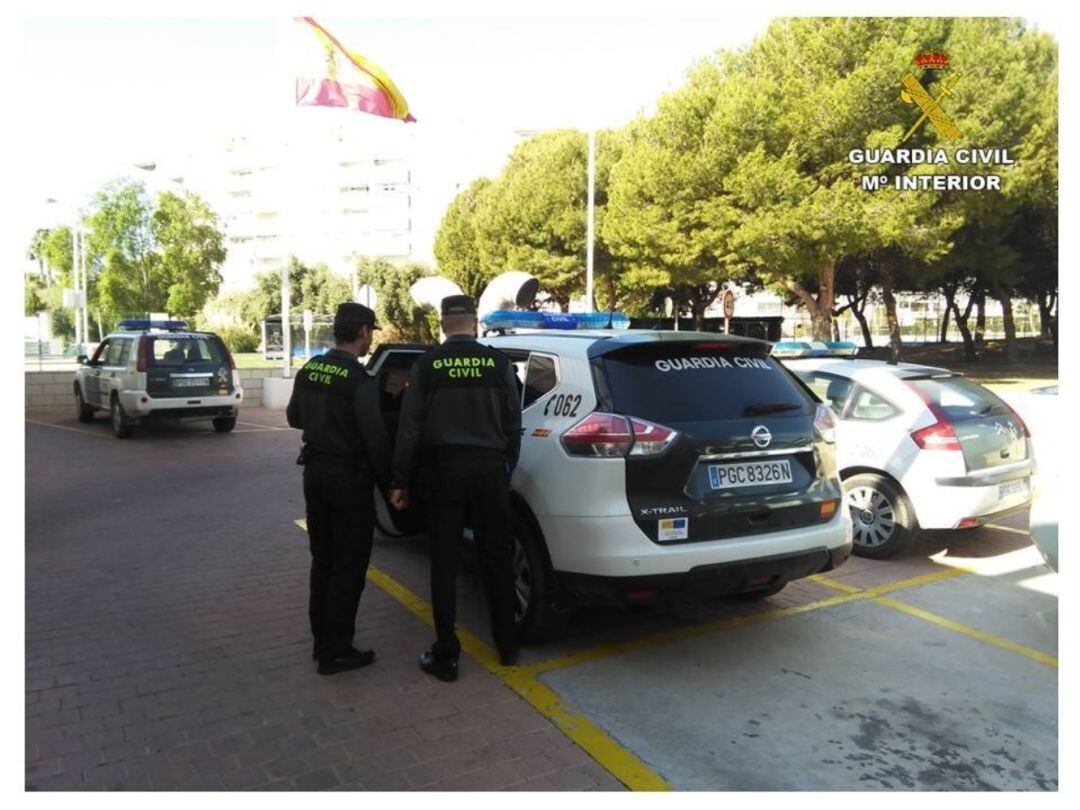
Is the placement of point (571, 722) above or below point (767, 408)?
below

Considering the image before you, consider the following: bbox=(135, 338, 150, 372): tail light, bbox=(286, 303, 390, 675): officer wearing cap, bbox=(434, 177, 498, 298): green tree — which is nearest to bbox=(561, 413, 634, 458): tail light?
bbox=(286, 303, 390, 675): officer wearing cap

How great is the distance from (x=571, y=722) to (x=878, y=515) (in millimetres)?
3442

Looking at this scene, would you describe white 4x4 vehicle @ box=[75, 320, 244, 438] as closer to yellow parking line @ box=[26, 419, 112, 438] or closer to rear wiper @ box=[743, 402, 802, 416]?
yellow parking line @ box=[26, 419, 112, 438]

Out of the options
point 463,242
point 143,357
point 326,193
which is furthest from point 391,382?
point 326,193

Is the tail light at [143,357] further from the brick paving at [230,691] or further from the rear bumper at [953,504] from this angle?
the rear bumper at [953,504]

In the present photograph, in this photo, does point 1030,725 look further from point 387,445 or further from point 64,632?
point 64,632

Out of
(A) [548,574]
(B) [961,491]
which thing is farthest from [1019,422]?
(A) [548,574]

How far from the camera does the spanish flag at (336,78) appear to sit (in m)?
14.2

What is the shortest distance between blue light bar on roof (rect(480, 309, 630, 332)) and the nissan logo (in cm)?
169

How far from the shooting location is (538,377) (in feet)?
13.9

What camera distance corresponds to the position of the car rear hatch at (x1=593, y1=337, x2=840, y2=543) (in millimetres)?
3584

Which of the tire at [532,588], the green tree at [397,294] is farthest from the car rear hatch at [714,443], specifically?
the green tree at [397,294]

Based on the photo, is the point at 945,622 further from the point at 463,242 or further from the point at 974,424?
the point at 463,242

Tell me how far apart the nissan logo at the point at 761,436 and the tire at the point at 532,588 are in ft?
3.75
